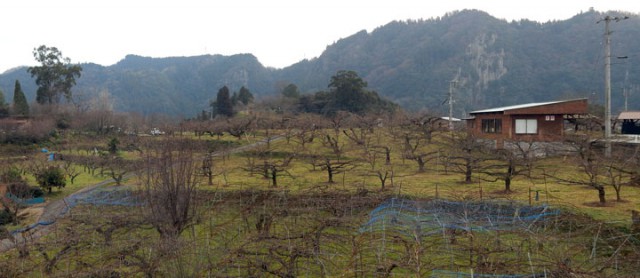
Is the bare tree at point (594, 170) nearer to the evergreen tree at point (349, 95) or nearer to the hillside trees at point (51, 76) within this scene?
the evergreen tree at point (349, 95)

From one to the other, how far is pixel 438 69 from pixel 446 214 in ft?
249

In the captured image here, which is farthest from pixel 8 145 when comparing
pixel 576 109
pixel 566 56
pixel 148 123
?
pixel 566 56

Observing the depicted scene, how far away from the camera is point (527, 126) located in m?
30.0

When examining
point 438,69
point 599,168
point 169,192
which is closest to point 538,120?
point 599,168

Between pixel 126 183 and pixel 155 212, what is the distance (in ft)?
45.9

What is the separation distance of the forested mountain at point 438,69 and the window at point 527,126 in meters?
34.3

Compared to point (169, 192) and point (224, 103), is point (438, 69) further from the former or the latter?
point (169, 192)

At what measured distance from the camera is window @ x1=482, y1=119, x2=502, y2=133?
31.9 meters

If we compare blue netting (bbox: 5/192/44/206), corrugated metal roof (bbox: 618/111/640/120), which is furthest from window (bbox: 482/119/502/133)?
blue netting (bbox: 5/192/44/206)

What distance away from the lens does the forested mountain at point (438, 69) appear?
72688 mm

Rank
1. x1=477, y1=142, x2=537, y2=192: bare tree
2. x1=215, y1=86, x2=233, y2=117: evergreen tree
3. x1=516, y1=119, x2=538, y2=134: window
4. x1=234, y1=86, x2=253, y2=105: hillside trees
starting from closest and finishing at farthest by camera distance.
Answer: x1=477, y1=142, x2=537, y2=192: bare tree → x1=516, y1=119, x2=538, y2=134: window → x1=215, y1=86, x2=233, y2=117: evergreen tree → x1=234, y1=86, x2=253, y2=105: hillside trees

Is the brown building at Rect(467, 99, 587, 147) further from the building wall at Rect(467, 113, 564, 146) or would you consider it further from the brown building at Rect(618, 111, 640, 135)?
the brown building at Rect(618, 111, 640, 135)

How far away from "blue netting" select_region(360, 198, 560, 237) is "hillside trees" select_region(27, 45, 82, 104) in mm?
57299

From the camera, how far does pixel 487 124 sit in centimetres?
3384
